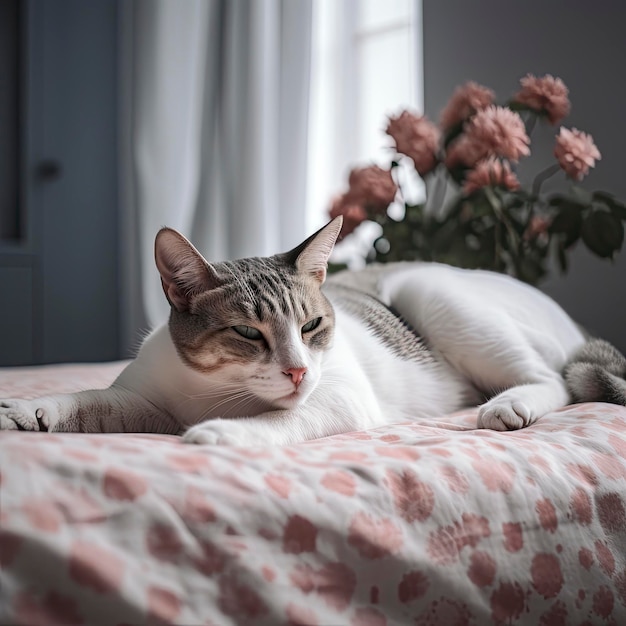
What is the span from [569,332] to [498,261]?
0.52 m

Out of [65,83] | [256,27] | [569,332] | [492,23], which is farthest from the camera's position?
[65,83]

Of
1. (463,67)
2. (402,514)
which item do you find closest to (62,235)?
(463,67)

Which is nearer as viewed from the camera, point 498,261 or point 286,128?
point 498,261

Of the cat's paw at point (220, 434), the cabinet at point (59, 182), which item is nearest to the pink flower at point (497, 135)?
the cat's paw at point (220, 434)

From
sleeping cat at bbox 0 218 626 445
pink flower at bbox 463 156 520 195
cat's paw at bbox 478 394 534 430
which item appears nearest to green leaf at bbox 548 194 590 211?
pink flower at bbox 463 156 520 195

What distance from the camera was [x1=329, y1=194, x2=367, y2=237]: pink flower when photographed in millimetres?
2260

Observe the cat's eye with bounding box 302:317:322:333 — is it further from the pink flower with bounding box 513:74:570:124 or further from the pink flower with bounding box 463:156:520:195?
the pink flower with bounding box 513:74:570:124

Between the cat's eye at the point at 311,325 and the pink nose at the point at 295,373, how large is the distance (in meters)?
0.13

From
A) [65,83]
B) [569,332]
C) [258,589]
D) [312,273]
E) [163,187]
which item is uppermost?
[65,83]

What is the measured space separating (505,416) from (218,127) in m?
2.31

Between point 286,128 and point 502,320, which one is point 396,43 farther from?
point 502,320

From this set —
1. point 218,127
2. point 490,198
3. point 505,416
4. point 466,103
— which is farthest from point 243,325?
point 218,127

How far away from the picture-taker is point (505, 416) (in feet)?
3.95

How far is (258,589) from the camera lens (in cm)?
74
